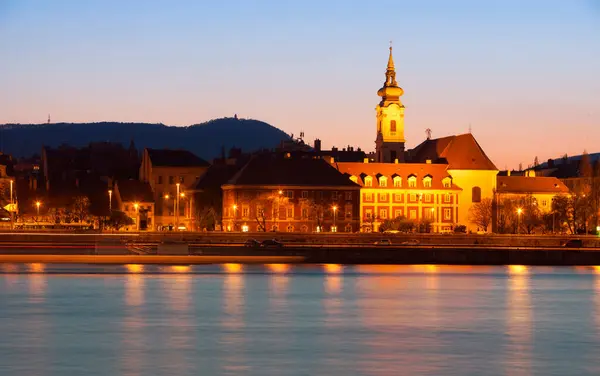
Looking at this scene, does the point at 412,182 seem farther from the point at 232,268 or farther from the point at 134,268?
the point at 134,268

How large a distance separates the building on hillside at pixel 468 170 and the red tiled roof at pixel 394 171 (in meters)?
1.97

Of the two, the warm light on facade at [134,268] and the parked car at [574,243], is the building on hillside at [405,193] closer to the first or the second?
the parked car at [574,243]

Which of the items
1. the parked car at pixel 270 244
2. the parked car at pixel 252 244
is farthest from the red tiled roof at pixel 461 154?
the parked car at pixel 270 244

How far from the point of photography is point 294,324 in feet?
168

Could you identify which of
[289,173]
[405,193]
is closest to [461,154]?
[405,193]

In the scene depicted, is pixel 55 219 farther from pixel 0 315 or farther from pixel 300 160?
pixel 0 315

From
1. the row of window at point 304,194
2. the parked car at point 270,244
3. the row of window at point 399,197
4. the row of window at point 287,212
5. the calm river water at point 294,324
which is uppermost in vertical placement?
the row of window at point 399,197

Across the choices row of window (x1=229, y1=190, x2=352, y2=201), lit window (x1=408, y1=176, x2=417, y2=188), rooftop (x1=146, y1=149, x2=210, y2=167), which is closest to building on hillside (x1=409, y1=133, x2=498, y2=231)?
lit window (x1=408, y1=176, x2=417, y2=188)

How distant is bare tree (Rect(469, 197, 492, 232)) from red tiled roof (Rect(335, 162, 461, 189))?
402 centimetres

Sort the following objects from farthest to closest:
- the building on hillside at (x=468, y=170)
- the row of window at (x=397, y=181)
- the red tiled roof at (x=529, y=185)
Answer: the red tiled roof at (x=529, y=185), the building on hillside at (x=468, y=170), the row of window at (x=397, y=181)

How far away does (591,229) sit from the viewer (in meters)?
154

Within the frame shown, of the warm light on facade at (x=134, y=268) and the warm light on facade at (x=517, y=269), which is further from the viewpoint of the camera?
the warm light on facade at (x=517, y=269)

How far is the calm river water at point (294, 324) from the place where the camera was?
38.7 meters

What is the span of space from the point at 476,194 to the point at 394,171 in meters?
12.3
